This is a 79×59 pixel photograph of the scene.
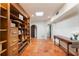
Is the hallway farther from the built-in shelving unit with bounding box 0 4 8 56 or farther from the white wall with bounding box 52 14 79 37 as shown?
the built-in shelving unit with bounding box 0 4 8 56

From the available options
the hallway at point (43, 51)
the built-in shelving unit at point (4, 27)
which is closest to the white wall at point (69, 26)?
the hallway at point (43, 51)

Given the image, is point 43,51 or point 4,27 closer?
point 4,27

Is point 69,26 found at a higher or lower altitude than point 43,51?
higher

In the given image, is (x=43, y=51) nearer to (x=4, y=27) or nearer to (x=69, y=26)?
(x=69, y=26)

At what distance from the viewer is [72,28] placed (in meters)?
4.67

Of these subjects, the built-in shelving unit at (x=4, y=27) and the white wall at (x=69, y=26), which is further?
the white wall at (x=69, y=26)

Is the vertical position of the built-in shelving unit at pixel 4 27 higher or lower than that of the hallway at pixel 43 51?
higher

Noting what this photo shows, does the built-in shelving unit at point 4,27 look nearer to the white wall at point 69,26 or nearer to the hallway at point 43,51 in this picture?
the hallway at point 43,51

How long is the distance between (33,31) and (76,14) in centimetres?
733

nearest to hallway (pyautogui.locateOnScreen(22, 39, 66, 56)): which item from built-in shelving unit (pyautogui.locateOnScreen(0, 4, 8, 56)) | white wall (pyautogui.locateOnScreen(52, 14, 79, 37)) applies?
white wall (pyautogui.locateOnScreen(52, 14, 79, 37))

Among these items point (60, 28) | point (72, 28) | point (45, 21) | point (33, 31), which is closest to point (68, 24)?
point (72, 28)

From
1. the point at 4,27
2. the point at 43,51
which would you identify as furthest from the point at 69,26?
the point at 4,27

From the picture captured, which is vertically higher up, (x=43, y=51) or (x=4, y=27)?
(x=4, y=27)

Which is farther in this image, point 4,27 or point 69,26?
point 69,26
